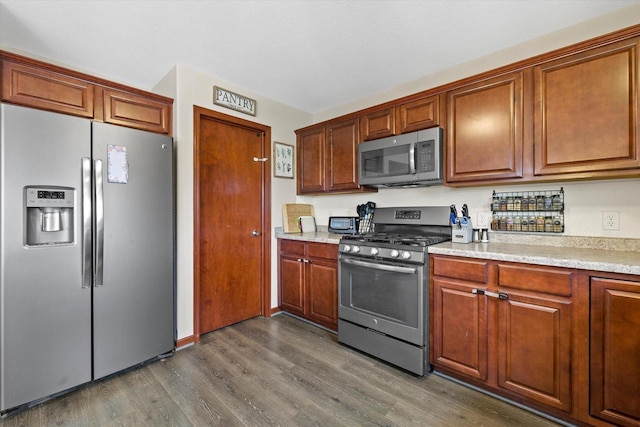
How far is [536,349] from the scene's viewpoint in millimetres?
1629

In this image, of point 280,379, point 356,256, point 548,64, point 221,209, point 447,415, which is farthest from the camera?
point 221,209

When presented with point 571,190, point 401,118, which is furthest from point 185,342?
point 571,190

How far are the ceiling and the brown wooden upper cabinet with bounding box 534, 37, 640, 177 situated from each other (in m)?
0.43

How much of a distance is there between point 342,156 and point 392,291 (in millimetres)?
1529

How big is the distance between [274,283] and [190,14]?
2.58 m

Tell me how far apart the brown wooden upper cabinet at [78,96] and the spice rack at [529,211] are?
290cm

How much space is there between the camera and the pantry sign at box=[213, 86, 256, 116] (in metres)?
2.72

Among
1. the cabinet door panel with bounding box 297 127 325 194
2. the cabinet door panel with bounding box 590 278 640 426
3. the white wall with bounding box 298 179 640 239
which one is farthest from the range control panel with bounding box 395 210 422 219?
the cabinet door panel with bounding box 590 278 640 426

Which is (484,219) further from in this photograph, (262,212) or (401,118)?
(262,212)

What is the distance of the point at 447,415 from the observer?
165cm

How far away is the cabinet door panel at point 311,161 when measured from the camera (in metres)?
3.25

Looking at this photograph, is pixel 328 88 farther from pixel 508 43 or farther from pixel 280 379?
pixel 280 379

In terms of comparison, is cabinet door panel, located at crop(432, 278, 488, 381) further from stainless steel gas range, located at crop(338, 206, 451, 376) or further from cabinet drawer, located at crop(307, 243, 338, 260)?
cabinet drawer, located at crop(307, 243, 338, 260)

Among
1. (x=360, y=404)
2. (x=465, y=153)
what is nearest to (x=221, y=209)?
(x=360, y=404)
